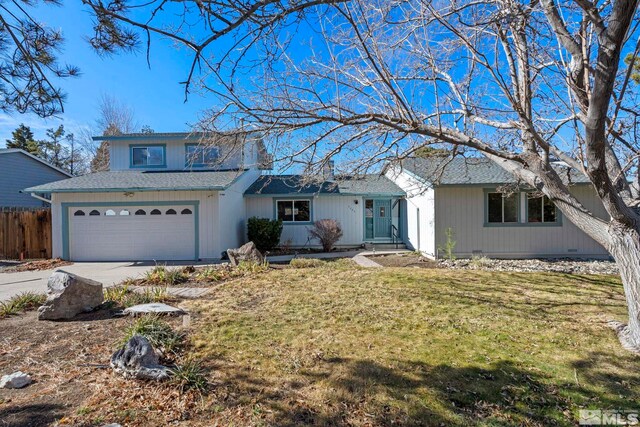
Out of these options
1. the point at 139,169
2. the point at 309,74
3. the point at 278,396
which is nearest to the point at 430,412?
the point at 278,396

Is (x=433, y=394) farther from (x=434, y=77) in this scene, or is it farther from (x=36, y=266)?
(x=36, y=266)

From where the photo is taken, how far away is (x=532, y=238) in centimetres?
1120

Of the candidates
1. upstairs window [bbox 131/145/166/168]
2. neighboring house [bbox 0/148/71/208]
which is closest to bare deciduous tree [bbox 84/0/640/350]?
upstairs window [bbox 131/145/166/168]

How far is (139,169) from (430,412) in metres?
15.3

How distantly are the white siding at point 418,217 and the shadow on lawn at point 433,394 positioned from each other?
285 inches

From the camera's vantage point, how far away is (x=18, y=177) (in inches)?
659

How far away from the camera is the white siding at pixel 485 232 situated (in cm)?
1117

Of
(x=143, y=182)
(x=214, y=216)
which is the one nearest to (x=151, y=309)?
(x=214, y=216)

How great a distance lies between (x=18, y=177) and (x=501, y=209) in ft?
75.1

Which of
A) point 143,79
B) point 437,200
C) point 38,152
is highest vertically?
point 38,152

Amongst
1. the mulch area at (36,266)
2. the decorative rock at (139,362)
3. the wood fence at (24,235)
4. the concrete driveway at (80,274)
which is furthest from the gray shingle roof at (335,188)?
the decorative rock at (139,362)

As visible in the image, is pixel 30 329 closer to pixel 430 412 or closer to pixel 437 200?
pixel 430 412

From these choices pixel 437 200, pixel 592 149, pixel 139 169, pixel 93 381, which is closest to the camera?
pixel 93 381

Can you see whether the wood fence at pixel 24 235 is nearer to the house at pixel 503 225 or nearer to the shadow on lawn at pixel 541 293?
the shadow on lawn at pixel 541 293
